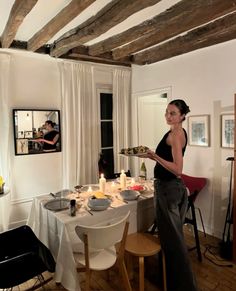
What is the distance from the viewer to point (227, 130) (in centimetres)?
329

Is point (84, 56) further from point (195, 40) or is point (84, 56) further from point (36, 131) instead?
point (195, 40)

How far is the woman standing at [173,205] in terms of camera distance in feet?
7.06

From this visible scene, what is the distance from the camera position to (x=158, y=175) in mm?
2252

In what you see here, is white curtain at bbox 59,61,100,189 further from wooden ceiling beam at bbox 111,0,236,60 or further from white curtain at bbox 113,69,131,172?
wooden ceiling beam at bbox 111,0,236,60

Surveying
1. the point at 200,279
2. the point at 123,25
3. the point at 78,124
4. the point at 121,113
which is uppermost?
the point at 123,25

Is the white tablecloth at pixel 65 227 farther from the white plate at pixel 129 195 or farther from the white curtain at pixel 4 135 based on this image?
the white curtain at pixel 4 135

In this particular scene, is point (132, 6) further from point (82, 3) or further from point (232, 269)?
point (232, 269)

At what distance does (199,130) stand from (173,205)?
1788 mm

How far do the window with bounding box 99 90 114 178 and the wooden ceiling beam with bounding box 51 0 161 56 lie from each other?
140cm

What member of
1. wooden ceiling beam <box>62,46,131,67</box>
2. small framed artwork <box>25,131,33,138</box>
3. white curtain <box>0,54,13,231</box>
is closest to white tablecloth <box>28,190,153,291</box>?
white curtain <box>0,54,13,231</box>

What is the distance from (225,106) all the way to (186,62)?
962 mm

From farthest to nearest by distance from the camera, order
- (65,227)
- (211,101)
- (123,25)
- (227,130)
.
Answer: (211,101) < (227,130) < (123,25) < (65,227)

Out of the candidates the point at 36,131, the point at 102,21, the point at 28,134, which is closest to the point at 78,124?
the point at 36,131

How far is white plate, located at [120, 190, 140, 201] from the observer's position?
253cm
